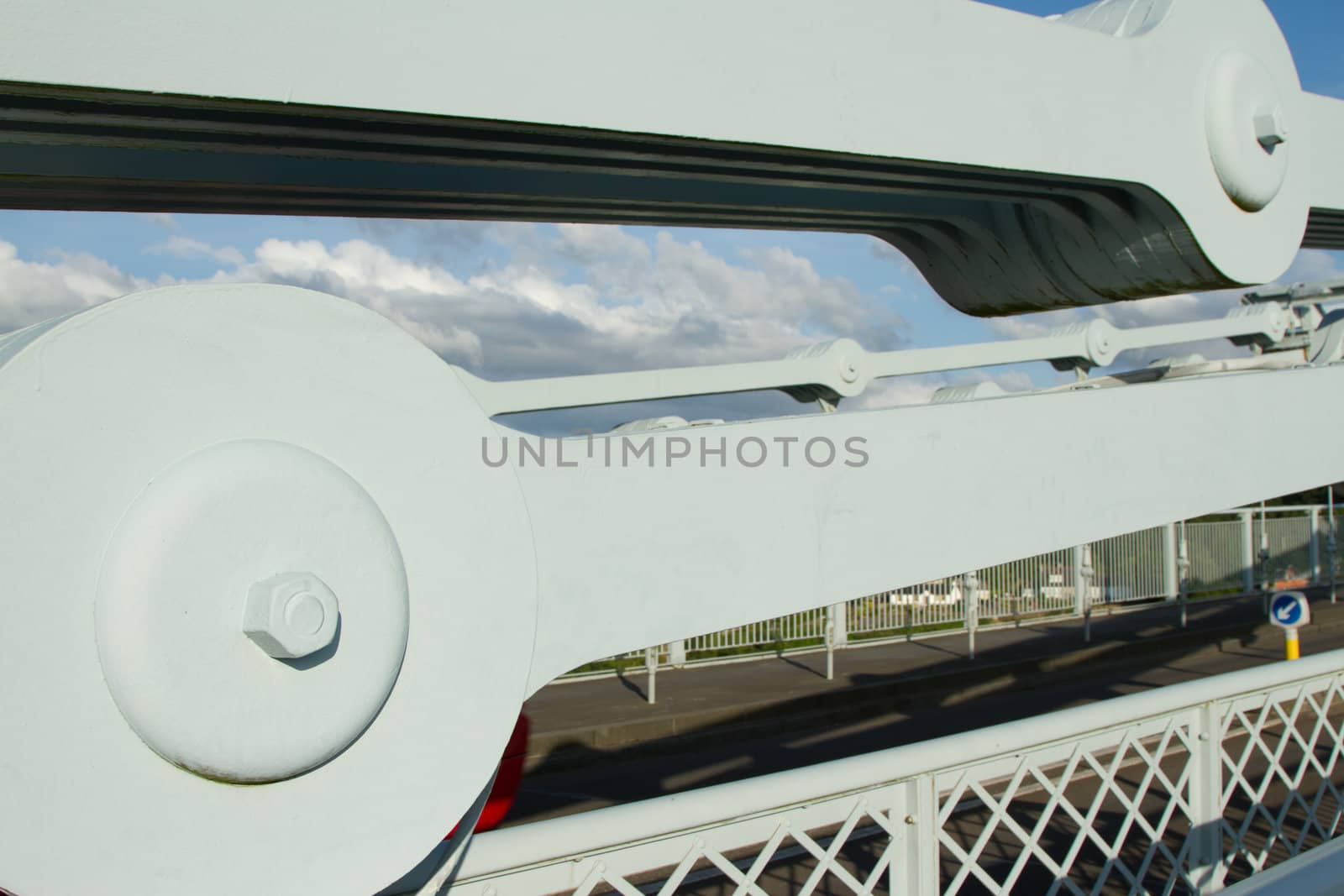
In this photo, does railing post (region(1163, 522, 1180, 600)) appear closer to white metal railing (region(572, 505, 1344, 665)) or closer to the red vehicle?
white metal railing (region(572, 505, 1344, 665))

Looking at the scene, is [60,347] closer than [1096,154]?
Yes

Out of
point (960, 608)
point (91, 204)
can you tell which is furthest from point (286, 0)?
point (960, 608)

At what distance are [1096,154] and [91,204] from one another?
2.59 m

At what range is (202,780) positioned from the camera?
5.64 ft

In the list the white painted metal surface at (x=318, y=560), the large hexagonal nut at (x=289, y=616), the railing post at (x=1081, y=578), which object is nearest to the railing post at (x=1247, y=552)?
the railing post at (x=1081, y=578)

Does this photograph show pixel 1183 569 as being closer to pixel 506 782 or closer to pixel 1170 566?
pixel 1170 566

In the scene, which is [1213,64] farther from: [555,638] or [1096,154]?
[555,638]

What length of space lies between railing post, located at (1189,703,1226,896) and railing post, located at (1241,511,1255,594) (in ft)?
62.3

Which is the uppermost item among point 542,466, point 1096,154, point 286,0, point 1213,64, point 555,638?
point 1213,64

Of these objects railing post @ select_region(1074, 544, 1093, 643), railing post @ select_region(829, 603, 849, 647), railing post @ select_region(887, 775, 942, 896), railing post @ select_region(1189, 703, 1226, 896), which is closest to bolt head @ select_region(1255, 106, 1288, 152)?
railing post @ select_region(1189, 703, 1226, 896)

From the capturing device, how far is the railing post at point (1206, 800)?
381 centimetres

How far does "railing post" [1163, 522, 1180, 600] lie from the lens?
19297 millimetres

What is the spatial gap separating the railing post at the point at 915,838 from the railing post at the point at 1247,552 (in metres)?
→ 20.4

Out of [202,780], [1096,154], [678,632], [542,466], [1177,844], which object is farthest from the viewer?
[1177,844]
